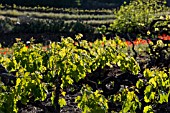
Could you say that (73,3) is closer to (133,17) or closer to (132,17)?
(133,17)

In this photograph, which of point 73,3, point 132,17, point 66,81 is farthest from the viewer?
point 73,3

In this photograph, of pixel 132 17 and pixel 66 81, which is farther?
pixel 132 17

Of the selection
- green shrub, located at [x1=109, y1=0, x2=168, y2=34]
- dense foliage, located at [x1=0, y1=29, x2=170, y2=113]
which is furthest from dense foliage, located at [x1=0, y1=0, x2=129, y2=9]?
dense foliage, located at [x1=0, y1=29, x2=170, y2=113]

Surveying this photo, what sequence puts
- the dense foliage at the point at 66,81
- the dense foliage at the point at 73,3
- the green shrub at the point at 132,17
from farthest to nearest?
the dense foliage at the point at 73,3 < the green shrub at the point at 132,17 < the dense foliage at the point at 66,81

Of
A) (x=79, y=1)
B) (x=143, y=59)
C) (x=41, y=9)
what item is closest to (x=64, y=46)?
(x=143, y=59)

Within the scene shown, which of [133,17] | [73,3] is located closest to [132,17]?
[133,17]

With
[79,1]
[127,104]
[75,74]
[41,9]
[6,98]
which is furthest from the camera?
[79,1]

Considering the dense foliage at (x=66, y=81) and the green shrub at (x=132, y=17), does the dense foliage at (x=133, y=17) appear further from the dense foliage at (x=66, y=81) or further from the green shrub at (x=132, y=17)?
the dense foliage at (x=66, y=81)

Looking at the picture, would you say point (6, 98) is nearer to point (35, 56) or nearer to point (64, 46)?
point (35, 56)

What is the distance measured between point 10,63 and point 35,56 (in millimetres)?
492

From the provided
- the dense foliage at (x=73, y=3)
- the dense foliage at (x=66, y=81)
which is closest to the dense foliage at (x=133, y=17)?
the dense foliage at (x=66, y=81)

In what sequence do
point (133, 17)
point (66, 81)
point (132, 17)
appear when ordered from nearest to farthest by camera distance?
point (66, 81)
point (132, 17)
point (133, 17)

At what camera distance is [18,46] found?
8719 mm

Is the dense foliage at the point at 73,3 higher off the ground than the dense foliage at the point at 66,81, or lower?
higher
